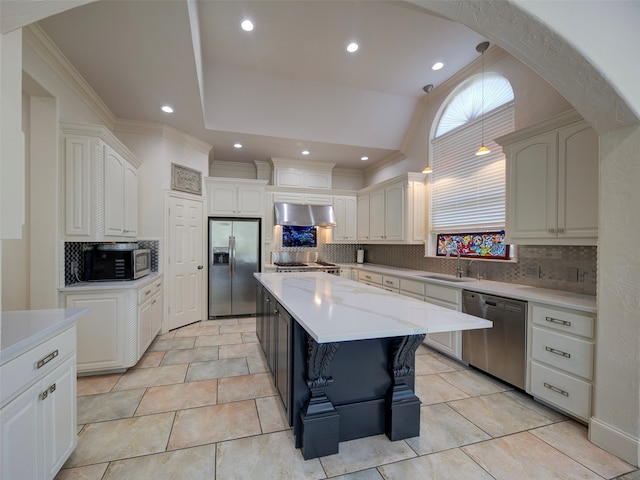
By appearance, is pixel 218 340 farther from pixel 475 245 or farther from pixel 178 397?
pixel 475 245

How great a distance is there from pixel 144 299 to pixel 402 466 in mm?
2926

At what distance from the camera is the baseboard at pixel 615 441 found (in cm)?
170

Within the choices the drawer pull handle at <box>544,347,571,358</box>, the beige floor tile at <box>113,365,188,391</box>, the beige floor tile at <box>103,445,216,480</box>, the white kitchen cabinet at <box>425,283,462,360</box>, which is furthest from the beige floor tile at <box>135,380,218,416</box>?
the drawer pull handle at <box>544,347,571,358</box>

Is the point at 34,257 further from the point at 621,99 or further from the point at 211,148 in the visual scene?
the point at 621,99

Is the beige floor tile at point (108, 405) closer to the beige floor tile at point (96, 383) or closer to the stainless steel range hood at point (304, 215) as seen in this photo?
the beige floor tile at point (96, 383)

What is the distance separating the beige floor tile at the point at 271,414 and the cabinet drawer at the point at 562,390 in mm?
2021

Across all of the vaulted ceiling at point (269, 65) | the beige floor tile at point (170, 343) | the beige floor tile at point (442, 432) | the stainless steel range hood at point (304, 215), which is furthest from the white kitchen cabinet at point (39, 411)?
the stainless steel range hood at point (304, 215)

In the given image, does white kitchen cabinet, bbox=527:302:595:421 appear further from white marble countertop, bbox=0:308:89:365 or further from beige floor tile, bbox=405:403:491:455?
white marble countertop, bbox=0:308:89:365

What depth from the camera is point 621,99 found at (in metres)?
1.68

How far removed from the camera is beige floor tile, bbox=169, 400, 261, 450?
1.90 meters

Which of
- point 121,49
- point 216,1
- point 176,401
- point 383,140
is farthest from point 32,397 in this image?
point 383,140

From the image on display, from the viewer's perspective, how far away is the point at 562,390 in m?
2.13

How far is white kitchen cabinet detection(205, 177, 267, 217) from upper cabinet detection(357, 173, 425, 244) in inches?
79.8

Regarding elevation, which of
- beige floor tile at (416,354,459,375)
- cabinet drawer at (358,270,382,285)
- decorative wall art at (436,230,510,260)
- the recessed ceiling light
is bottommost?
beige floor tile at (416,354,459,375)
